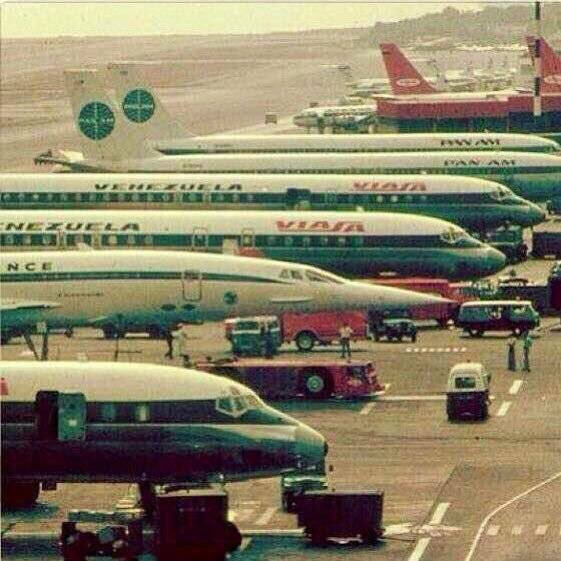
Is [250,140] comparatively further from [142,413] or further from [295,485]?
[142,413]

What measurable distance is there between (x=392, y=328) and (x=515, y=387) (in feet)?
46.9

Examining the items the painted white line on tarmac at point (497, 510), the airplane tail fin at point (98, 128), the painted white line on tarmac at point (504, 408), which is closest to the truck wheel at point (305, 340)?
the painted white line on tarmac at point (504, 408)

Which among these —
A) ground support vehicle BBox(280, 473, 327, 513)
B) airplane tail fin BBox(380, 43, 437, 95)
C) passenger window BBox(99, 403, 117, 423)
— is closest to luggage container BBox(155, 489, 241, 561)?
passenger window BBox(99, 403, 117, 423)

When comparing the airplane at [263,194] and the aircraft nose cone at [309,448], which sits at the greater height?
the airplane at [263,194]

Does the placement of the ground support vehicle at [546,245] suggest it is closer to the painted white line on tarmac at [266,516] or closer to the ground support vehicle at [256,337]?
the ground support vehicle at [256,337]

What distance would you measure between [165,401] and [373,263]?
45.8 meters

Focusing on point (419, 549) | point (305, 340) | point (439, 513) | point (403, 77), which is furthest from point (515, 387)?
point (403, 77)

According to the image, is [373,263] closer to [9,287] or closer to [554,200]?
[9,287]

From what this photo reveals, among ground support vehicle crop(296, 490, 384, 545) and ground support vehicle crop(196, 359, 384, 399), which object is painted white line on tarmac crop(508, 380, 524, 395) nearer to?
ground support vehicle crop(196, 359, 384, 399)

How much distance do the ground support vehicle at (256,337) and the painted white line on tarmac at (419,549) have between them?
116 feet

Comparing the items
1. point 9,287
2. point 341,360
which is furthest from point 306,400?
point 9,287

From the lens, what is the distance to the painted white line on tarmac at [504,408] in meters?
75.8

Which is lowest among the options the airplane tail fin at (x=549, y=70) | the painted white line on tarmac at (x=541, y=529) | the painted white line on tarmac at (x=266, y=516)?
the painted white line on tarmac at (x=541, y=529)

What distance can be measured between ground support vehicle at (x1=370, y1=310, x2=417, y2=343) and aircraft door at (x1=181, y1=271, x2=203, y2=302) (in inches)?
466
